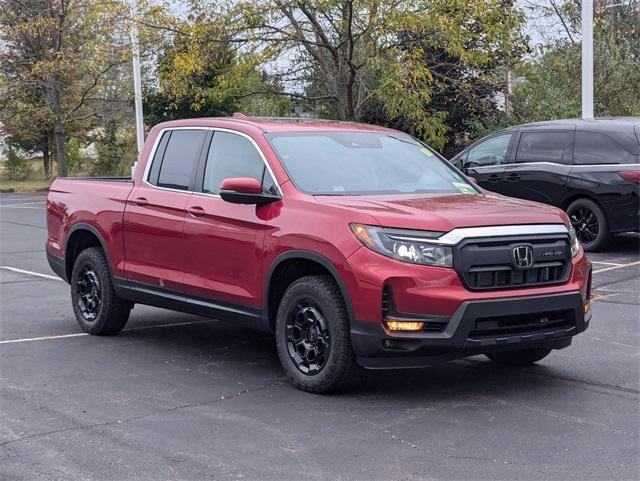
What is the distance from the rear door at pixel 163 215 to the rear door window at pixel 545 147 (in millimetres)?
7767

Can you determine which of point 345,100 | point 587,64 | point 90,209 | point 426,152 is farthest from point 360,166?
point 345,100

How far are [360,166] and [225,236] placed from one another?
1111 mm

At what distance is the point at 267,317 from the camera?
6.91 metres

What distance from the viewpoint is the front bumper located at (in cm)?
600

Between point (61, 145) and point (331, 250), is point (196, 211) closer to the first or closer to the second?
point (331, 250)

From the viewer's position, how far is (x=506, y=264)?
20.2ft

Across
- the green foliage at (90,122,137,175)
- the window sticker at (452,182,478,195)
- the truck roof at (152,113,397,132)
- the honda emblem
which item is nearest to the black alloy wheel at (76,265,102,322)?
the truck roof at (152,113,397,132)

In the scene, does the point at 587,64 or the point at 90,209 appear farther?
the point at 587,64

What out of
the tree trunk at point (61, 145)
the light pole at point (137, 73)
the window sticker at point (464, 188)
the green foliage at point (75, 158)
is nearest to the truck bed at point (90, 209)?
the window sticker at point (464, 188)

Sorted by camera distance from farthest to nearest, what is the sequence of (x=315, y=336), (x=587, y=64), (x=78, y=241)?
(x=587, y=64) → (x=78, y=241) → (x=315, y=336)

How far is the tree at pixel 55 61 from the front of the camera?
3284 centimetres

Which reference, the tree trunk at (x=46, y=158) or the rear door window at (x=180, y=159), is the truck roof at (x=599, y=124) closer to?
the rear door window at (x=180, y=159)

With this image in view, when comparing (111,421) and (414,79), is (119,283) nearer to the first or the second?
(111,421)

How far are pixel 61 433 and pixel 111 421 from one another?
0.34m
